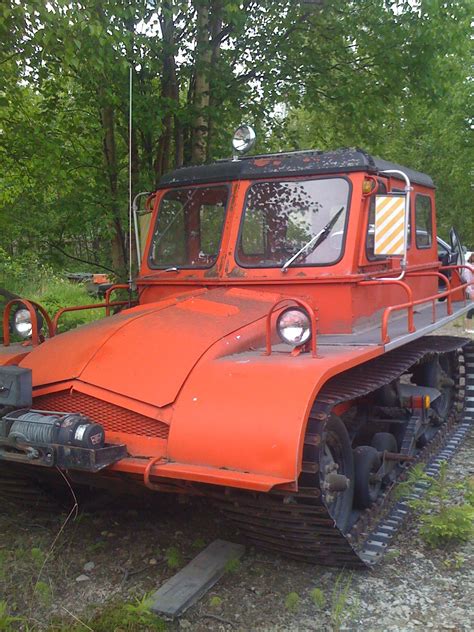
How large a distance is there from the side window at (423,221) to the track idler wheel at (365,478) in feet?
8.33

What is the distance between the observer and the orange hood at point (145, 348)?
360cm

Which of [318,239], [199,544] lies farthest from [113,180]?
[199,544]

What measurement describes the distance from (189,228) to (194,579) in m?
2.79

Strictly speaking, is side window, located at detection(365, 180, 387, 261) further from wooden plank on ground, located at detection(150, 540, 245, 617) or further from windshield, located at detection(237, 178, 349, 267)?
wooden plank on ground, located at detection(150, 540, 245, 617)

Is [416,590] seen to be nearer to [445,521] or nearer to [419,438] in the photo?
[445,521]

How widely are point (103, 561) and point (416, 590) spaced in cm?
181

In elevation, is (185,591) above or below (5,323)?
below

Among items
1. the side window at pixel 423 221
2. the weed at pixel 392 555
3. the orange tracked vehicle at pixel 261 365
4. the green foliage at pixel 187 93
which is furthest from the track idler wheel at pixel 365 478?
the green foliage at pixel 187 93

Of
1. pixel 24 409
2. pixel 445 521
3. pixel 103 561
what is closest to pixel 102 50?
pixel 24 409

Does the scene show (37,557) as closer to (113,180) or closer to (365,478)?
(365,478)

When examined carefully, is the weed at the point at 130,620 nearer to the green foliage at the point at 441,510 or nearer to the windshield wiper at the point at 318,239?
the green foliage at the point at 441,510

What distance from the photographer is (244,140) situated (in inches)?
221

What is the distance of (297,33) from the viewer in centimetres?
887

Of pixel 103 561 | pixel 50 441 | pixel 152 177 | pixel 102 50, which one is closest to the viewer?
pixel 50 441
